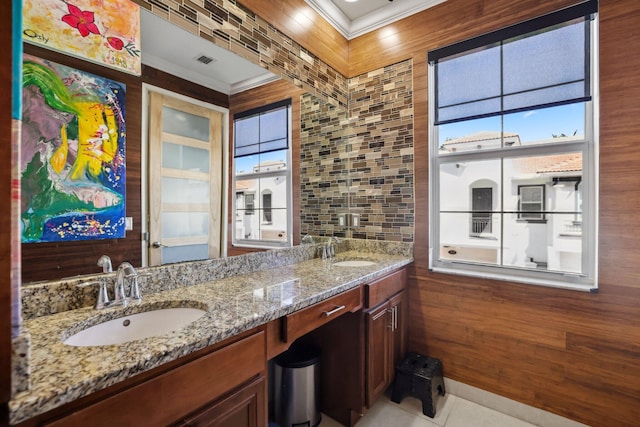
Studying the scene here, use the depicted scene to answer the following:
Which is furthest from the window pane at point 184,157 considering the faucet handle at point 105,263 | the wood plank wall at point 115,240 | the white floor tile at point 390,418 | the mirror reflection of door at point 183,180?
the white floor tile at point 390,418

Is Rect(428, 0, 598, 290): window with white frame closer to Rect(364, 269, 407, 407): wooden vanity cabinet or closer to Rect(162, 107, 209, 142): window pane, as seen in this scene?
Rect(364, 269, 407, 407): wooden vanity cabinet

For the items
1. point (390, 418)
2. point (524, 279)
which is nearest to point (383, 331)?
point (390, 418)

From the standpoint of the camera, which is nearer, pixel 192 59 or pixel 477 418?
pixel 192 59

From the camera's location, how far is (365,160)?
260cm

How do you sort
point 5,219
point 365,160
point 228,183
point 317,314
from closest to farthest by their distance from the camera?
point 5,219 → point 317,314 → point 228,183 → point 365,160

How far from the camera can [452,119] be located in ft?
7.22

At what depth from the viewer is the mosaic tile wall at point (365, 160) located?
235 centimetres

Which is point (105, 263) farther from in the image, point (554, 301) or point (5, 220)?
point (554, 301)

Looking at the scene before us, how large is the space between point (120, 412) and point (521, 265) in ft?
7.29

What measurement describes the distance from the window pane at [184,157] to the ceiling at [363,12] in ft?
4.94

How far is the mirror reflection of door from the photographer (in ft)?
4.47

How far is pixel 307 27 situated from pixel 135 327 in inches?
86.5

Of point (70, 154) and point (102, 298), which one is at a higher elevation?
point (70, 154)

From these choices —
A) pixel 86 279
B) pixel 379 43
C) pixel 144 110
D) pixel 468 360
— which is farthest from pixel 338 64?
pixel 468 360
